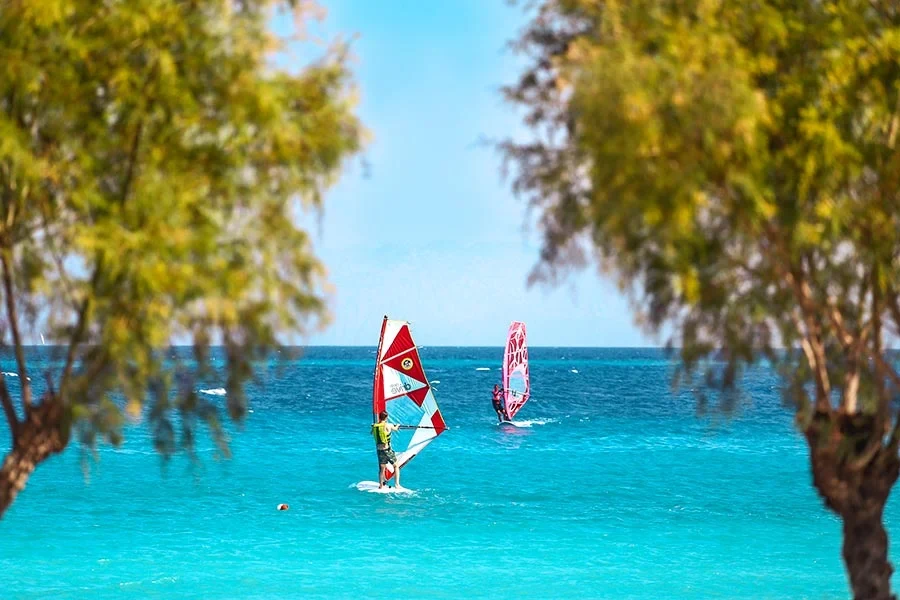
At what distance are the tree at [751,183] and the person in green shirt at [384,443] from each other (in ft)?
66.5

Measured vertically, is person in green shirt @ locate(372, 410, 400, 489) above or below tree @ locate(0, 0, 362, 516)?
below

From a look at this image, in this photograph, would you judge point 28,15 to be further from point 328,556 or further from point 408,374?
point 408,374

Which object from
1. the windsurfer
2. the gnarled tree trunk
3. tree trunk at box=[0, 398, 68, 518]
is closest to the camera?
tree trunk at box=[0, 398, 68, 518]

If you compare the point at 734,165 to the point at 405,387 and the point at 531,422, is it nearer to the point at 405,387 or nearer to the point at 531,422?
the point at 405,387

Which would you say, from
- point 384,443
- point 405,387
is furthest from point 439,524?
point 405,387

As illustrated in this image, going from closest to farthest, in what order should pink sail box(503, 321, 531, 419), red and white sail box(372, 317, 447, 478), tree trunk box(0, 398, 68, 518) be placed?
1. tree trunk box(0, 398, 68, 518)
2. red and white sail box(372, 317, 447, 478)
3. pink sail box(503, 321, 531, 419)

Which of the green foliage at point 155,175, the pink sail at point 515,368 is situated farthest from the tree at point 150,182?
the pink sail at point 515,368

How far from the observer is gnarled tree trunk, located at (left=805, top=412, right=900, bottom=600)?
11.8m

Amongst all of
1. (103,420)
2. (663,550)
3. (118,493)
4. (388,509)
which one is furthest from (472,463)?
(103,420)

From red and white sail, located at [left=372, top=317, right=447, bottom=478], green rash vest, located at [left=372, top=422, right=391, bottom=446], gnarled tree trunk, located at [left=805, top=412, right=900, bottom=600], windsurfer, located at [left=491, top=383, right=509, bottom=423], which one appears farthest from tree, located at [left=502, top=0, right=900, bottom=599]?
windsurfer, located at [left=491, top=383, right=509, bottom=423]

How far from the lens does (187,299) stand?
31.8 feet

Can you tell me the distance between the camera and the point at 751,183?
32.2 ft

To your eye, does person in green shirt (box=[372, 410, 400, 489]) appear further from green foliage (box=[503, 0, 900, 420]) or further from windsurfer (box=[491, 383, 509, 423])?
windsurfer (box=[491, 383, 509, 423])

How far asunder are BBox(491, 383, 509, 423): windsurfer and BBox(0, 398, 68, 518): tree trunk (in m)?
45.4
